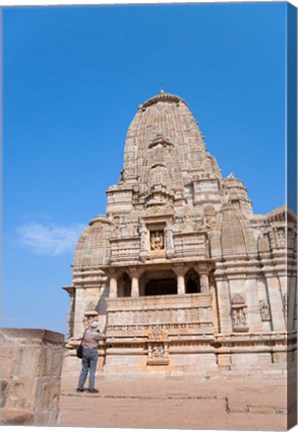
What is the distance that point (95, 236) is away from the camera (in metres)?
21.8

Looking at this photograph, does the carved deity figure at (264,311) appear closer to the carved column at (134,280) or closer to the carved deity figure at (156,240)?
the carved deity figure at (156,240)

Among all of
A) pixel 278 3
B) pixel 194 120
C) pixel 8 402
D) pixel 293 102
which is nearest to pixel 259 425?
pixel 8 402

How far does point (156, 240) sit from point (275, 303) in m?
6.55

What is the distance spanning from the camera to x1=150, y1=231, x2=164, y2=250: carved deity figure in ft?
65.4

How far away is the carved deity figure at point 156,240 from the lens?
65.4ft

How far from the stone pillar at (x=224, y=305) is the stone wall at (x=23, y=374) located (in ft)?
47.4

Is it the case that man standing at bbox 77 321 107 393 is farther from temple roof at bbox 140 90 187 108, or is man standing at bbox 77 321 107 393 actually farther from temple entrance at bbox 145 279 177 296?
temple roof at bbox 140 90 187 108

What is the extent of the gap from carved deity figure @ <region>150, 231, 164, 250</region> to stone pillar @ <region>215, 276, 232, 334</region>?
3.34 metres

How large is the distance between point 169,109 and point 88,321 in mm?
21035

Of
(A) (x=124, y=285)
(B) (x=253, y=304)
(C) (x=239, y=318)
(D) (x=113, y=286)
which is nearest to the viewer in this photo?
(C) (x=239, y=318)

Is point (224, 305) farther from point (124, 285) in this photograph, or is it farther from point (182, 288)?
point (124, 285)

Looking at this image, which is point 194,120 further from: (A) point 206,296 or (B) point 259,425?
(B) point 259,425

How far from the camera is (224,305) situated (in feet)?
60.9

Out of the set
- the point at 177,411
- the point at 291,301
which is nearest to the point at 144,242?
the point at 291,301
